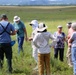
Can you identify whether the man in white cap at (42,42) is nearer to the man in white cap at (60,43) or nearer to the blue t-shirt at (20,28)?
the man in white cap at (60,43)

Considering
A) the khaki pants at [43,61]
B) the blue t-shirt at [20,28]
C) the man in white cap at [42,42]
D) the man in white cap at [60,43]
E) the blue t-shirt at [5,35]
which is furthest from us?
the blue t-shirt at [20,28]

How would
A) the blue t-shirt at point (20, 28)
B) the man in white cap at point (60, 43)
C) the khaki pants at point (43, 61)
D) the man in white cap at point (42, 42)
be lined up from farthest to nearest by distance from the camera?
the blue t-shirt at point (20, 28) → the man in white cap at point (60, 43) → the khaki pants at point (43, 61) → the man in white cap at point (42, 42)

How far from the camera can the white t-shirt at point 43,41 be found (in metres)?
9.27

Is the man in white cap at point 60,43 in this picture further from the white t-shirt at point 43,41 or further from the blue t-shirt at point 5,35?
the white t-shirt at point 43,41

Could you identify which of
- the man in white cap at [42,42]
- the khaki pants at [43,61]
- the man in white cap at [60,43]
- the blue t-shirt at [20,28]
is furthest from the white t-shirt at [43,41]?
the blue t-shirt at [20,28]

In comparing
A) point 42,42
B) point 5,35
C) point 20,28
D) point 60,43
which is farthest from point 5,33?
point 20,28

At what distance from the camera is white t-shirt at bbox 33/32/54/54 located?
9266mm

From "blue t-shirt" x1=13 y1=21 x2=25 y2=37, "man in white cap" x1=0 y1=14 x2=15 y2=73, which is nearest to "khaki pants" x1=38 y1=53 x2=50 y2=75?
"man in white cap" x1=0 y1=14 x2=15 y2=73

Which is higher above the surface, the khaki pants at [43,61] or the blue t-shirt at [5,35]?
the blue t-shirt at [5,35]

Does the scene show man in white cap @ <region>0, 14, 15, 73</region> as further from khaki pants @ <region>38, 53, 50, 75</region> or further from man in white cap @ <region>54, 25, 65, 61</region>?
man in white cap @ <region>54, 25, 65, 61</region>

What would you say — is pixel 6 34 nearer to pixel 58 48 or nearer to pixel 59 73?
pixel 59 73

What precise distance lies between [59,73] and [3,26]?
2317mm

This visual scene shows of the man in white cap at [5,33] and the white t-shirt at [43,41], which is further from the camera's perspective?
the man in white cap at [5,33]

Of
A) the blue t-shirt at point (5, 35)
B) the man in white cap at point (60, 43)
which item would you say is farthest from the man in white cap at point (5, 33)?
the man in white cap at point (60, 43)
